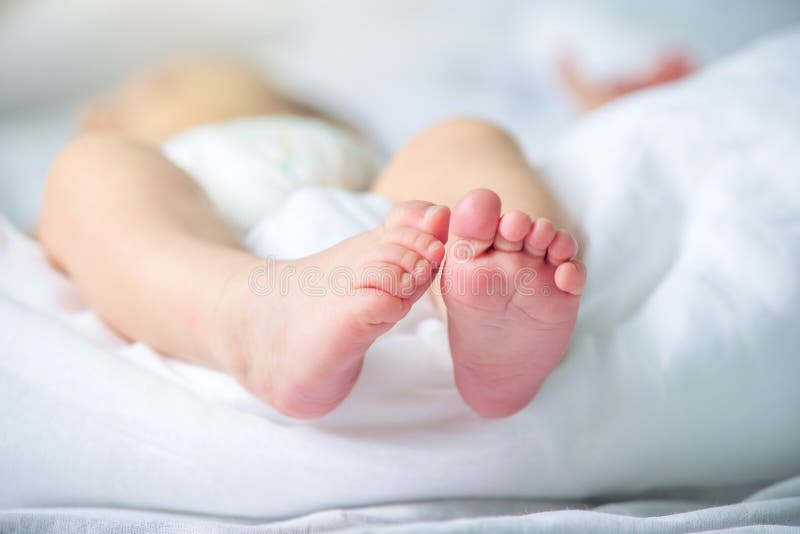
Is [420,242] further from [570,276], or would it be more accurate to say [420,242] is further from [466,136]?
[466,136]

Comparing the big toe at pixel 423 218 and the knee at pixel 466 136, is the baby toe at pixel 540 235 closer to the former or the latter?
the big toe at pixel 423 218

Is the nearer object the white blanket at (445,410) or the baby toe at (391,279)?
the baby toe at (391,279)

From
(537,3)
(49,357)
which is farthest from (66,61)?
(49,357)

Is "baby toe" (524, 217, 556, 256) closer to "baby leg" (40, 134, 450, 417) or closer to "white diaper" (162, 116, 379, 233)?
"baby leg" (40, 134, 450, 417)

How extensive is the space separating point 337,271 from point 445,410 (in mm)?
184

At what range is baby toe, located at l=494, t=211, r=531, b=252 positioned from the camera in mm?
521

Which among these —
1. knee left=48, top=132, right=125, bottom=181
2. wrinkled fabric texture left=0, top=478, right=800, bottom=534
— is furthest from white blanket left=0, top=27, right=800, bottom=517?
knee left=48, top=132, right=125, bottom=181

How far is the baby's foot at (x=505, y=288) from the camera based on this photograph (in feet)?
1.72

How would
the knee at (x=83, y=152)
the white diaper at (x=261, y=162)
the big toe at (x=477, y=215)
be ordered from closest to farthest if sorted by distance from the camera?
the big toe at (x=477, y=215) < the knee at (x=83, y=152) < the white diaper at (x=261, y=162)

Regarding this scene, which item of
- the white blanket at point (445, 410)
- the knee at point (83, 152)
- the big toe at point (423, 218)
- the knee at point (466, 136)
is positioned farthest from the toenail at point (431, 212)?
the knee at point (83, 152)

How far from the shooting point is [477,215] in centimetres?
52

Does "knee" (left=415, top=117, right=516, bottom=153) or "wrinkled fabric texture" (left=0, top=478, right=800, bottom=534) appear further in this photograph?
"knee" (left=415, top=117, right=516, bottom=153)

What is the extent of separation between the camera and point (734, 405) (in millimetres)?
691

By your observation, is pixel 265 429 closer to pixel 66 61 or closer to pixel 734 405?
pixel 734 405
